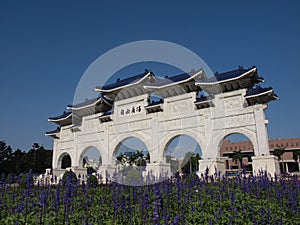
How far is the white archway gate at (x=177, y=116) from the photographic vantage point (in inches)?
638

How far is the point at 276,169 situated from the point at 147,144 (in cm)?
883

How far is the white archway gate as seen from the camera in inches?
638

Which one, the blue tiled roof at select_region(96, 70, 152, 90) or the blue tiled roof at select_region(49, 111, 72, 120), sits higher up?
the blue tiled roof at select_region(96, 70, 152, 90)

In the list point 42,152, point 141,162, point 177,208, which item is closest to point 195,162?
point 141,162

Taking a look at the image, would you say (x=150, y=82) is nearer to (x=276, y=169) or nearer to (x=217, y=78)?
(x=217, y=78)

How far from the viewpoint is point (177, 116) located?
1873 centimetres

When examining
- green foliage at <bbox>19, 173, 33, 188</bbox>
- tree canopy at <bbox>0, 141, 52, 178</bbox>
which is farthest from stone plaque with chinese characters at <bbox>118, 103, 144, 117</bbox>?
tree canopy at <bbox>0, 141, 52, 178</bbox>

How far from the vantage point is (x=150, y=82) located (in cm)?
2166

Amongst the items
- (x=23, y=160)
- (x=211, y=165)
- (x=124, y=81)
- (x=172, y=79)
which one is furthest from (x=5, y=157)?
(x=211, y=165)

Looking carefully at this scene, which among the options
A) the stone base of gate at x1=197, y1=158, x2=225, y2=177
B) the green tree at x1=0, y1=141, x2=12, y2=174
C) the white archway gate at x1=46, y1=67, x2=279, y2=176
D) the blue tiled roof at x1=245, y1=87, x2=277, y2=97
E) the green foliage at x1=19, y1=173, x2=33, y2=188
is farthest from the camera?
the green tree at x1=0, y1=141, x2=12, y2=174

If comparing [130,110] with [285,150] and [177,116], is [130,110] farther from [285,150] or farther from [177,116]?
[285,150]

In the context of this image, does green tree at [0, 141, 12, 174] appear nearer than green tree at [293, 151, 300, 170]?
Yes

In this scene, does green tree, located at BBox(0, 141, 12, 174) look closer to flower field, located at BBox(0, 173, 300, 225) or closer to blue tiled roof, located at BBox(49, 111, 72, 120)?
blue tiled roof, located at BBox(49, 111, 72, 120)

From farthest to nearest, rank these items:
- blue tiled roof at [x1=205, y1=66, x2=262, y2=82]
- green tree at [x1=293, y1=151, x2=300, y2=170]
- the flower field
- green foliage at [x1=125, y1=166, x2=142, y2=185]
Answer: green tree at [x1=293, y1=151, x2=300, y2=170], blue tiled roof at [x1=205, y1=66, x2=262, y2=82], green foliage at [x1=125, y1=166, x2=142, y2=185], the flower field
